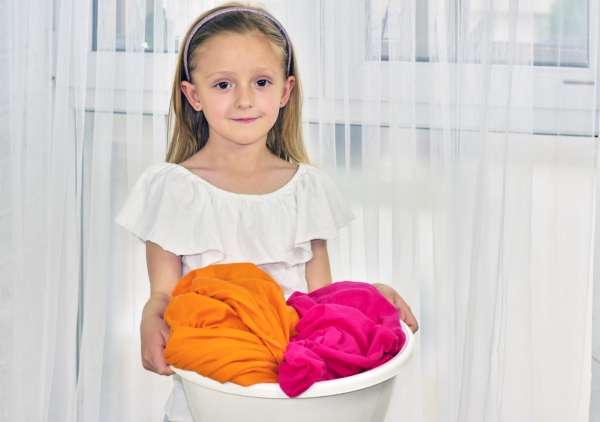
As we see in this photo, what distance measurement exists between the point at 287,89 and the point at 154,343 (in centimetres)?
45

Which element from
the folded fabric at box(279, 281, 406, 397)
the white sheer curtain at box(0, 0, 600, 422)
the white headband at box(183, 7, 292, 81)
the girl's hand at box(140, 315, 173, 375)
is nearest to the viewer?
the folded fabric at box(279, 281, 406, 397)

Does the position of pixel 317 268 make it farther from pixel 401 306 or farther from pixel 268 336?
pixel 268 336

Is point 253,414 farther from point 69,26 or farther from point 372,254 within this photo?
point 69,26

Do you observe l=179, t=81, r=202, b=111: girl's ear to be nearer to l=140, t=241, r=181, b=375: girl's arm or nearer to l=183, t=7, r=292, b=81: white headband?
l=183, t=7, r=292, b=81: white headband

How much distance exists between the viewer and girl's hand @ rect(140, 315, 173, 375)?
1.46 metres

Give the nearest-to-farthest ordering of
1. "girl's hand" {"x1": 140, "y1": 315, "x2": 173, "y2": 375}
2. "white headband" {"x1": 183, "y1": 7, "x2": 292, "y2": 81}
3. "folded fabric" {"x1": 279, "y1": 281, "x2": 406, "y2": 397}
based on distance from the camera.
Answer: "folded fabric" {"x1": 279, "y1": 281, "x2": 406, "y2": 397} → "girl's hand" {"x1": 140, "y1": 315, "x2": 173, "y2": 375} → "white headband" {"x1": 183, "y1": 7, "x2": 292, "y2": 81}

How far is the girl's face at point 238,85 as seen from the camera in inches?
60.9

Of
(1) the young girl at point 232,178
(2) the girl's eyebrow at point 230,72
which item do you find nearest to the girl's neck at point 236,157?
(1) the young girl at point 232,178

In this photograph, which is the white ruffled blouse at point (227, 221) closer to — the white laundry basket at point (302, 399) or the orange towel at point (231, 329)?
the orange towel at point (231, 329)

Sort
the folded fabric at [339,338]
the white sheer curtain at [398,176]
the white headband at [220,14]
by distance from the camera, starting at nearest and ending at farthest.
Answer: the folded fabric at [339,338] < the white headband at [220,14] < the white sheer curtain at [398,176]

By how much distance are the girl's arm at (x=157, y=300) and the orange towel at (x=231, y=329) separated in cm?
9

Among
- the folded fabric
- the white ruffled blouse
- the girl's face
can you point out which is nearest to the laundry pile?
the folded fabric

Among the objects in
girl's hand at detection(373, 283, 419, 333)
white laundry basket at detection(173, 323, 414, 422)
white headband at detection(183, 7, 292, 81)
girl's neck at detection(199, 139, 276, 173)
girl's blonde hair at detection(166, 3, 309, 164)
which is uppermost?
white headband at detection(183, 7, 292, 81)

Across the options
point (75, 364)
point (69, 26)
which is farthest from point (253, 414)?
point (69, 26)
